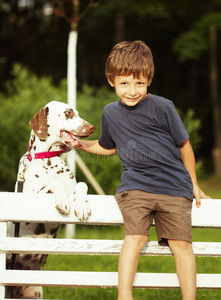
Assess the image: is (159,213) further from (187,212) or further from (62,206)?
(62,206)

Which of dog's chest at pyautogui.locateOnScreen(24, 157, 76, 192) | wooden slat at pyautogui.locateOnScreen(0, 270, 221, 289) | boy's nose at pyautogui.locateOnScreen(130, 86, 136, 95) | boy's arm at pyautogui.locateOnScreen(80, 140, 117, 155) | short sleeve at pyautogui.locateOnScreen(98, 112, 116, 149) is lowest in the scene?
wooden slat at pyautogui.locateOnScreen(0, 270, 221, 289)

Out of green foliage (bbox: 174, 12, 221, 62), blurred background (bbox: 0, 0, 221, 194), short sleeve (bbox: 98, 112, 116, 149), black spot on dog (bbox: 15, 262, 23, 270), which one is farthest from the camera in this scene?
blurred background (bbox: 0, 0, 221, 194)

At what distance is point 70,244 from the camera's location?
3217 mm

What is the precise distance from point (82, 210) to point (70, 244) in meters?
0.24

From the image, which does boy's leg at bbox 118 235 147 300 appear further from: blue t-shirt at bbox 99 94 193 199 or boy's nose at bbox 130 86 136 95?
boy's nose at bbox 130 86 136 95

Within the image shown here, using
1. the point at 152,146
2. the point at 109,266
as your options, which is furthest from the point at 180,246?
the point at 109,266

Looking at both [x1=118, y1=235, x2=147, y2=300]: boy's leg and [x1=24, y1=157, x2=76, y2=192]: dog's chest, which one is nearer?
[x1=118, y1=235, x2=147, y2=300]: boy's leg

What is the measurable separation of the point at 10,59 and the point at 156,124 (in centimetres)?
2472

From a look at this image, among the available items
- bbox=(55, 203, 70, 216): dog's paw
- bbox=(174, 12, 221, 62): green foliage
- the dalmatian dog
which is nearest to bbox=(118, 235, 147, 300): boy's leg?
bbox=(55, 203, 70, 216): dog's paw

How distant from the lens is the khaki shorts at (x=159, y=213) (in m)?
3.09

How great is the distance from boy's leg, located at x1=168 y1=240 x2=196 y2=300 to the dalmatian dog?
83 centimetres

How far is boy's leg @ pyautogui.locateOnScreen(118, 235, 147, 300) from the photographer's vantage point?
119 inches

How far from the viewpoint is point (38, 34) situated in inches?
1054

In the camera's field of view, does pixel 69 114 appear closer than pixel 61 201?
No
